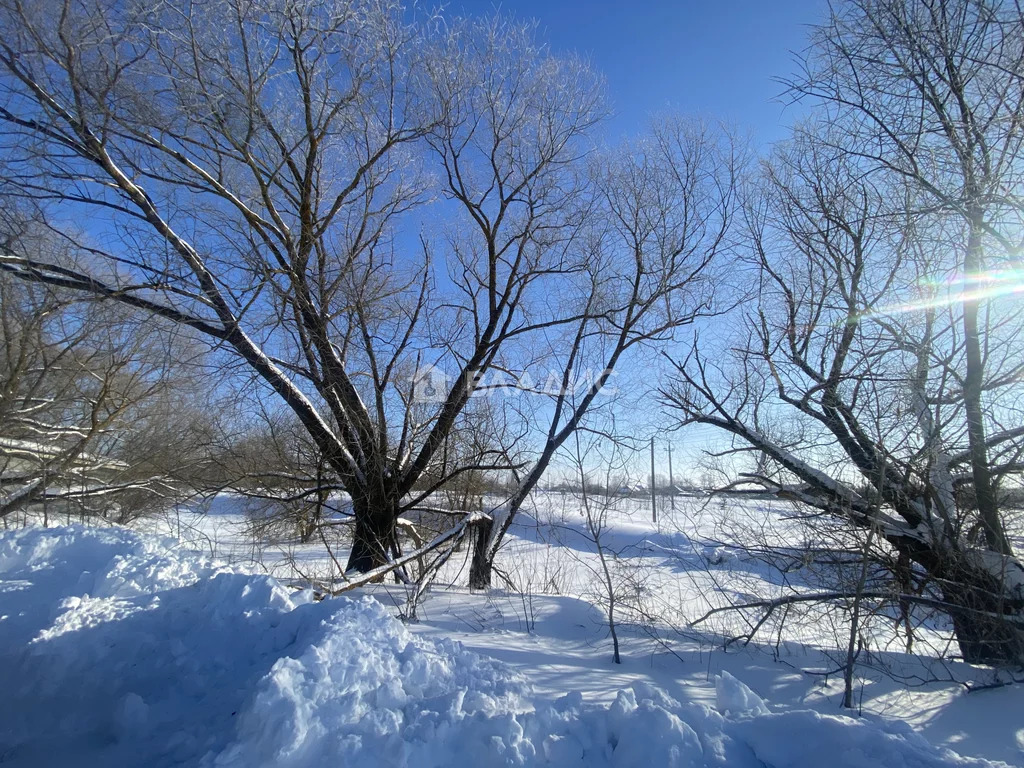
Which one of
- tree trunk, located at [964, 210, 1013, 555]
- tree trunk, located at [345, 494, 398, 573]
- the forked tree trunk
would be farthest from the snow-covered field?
tree trunk, located at [345, 494, 398, 573]

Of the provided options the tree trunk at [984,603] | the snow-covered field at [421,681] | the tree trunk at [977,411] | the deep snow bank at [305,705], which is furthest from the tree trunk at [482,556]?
the tree trunk at [977,411]

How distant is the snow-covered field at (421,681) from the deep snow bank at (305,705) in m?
0.01

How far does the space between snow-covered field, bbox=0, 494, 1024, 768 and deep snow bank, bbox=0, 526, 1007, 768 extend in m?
0.01

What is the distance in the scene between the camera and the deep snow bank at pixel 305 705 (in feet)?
7.20

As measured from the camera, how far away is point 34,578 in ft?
16.0

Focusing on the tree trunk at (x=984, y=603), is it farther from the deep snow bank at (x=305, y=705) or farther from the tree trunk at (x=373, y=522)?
the tree trunk at (x=373, y=522)

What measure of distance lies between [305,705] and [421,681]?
636 mm

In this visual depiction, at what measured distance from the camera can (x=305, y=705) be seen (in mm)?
2426

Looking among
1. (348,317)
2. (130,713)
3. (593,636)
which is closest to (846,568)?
(593,636)

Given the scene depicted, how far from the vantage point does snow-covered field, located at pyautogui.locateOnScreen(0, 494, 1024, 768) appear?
224cm

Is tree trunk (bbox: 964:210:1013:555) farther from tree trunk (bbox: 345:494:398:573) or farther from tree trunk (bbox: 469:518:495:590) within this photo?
tree trunk (bbox: 345:494:398:573)

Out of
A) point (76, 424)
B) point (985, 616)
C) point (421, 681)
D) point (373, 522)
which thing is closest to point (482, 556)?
point (373, 522)

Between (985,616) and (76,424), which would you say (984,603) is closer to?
(985,616)

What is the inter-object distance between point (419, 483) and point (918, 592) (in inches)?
300
